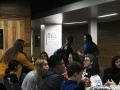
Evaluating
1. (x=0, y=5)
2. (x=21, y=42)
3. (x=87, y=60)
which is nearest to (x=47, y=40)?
(x=0, y=5)

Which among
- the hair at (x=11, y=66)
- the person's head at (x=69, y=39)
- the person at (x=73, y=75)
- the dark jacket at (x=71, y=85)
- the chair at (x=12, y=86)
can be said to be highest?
the person's head at (x=69, y=39)

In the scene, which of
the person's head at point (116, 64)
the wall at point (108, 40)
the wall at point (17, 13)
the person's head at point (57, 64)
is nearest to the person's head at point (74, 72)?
the person's head at point (57, 64)

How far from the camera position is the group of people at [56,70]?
2.77m

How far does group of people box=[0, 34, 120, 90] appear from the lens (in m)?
2.77

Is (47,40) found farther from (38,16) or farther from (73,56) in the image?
(73,56)

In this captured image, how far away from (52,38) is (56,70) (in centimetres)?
1110

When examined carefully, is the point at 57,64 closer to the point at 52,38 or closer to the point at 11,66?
the point at 11,66

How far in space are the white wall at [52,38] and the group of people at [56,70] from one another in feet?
23.4

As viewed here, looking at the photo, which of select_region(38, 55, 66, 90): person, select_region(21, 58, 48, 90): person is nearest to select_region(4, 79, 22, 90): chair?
select_region(21, 58, 48, 90): person

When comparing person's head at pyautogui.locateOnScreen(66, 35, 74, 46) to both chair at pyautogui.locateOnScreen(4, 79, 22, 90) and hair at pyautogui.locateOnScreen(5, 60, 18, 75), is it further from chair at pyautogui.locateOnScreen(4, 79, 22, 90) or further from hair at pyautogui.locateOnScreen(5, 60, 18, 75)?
chair at pyautogui.locateOnScreen(4, 79, 22, 90)

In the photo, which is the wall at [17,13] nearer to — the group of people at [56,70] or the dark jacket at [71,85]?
the group of people at [56,70]

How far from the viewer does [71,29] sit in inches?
662

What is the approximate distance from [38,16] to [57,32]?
2753 mm

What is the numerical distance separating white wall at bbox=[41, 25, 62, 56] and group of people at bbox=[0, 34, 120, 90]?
7145 millimetres
